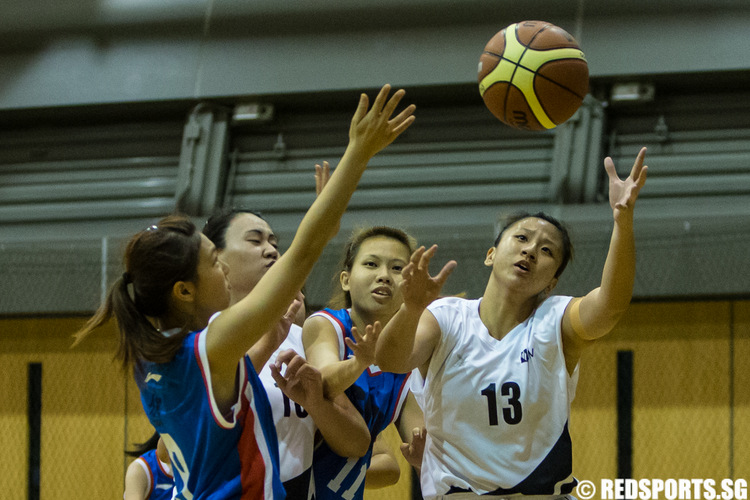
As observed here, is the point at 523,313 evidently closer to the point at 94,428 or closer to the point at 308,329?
the point at 308,329

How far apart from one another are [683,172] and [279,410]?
4.65m

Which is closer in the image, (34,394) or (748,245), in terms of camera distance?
(748,245)

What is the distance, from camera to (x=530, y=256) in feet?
11.2

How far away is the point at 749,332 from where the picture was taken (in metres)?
6.25

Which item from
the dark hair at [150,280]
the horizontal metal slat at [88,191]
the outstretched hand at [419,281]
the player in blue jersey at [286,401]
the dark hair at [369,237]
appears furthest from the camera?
the horizontal metal slat at [88,191]

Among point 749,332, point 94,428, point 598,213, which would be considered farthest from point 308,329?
point 94,428

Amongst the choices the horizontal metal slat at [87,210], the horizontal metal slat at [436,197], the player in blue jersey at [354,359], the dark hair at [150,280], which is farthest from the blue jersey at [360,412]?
the horizontal metal slat at [87,210]

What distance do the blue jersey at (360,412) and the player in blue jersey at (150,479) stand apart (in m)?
1.30

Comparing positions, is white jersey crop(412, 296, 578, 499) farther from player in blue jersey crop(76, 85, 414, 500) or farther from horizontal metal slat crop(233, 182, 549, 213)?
horizontal metal slat crop(233, 182, 549, 213)

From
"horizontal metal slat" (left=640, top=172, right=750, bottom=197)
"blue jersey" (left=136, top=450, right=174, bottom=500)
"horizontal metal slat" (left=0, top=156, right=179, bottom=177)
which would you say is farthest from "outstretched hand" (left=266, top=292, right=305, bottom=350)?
"horizontal metal slat" (left=0, top=156, right=179, bottom=177)

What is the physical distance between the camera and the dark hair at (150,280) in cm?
250

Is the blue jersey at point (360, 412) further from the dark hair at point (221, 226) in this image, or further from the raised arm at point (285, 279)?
the raised arm at point (285, 279)

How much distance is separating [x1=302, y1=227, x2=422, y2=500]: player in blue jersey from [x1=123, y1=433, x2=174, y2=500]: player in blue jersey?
113 centimetres

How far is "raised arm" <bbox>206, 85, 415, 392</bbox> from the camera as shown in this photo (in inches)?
93.7
